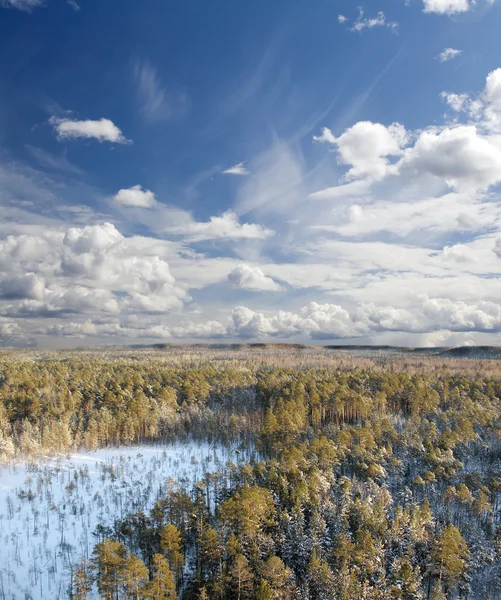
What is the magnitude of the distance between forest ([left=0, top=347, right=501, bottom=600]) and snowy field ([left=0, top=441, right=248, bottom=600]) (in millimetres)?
596

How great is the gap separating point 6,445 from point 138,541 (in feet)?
87.8

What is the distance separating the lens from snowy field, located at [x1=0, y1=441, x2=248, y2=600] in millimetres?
30906

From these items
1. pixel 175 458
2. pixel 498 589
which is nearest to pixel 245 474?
pixel 175 458

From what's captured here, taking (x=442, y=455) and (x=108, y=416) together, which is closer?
(x=442, y=455)

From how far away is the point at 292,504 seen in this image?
37312 mm

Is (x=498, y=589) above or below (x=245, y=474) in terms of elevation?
below

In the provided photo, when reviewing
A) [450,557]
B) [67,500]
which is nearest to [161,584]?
[67,500]

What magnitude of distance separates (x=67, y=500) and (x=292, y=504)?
70.0 feet

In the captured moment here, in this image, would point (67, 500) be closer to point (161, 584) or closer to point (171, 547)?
point (171, 547)

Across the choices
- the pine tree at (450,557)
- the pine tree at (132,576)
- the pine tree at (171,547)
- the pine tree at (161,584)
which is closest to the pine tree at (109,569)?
the pine tree at (132,576)

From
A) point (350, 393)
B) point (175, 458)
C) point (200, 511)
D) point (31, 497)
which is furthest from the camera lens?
point (350, 393)

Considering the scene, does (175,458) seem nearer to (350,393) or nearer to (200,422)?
(200,422)

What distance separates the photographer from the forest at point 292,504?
29047 millimetres

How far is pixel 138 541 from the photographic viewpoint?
33594mm
